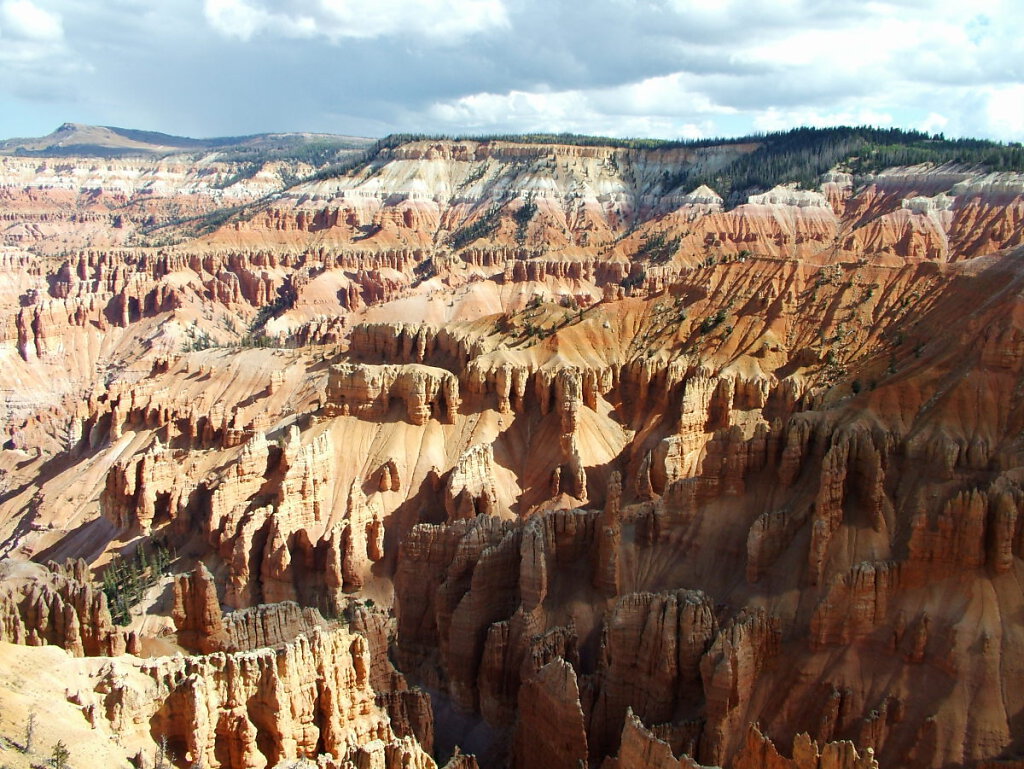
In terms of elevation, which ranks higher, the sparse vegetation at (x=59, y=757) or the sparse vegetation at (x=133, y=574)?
the sparse vegetation at (x=59, y=757)

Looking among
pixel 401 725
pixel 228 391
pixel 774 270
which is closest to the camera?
pixel 401 725

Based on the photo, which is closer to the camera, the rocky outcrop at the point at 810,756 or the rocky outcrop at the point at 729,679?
the rocky outcrop at the point at 810,756

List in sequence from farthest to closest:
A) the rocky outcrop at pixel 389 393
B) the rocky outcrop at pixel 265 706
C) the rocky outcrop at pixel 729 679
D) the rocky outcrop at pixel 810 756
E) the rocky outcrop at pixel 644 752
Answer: the rocky outcrop at pixel 389 393
the rocky outcrop at pixel 729 679
the rocky outcrop at pixel 644 752
the rocky outcrop at pixel 810 756
the rocky outcrop at pixel 265 706

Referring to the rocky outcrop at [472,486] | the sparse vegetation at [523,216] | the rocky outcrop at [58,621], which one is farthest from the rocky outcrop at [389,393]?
the sparse vegetation at [523,216]

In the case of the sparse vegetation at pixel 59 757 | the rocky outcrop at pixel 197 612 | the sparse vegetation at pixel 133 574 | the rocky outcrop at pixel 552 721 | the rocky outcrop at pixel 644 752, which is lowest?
the sparse vegetation at pixel 133 574

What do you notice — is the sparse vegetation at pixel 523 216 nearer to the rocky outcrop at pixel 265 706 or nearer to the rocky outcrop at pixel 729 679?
the rocky outcrop at pixel 729 679

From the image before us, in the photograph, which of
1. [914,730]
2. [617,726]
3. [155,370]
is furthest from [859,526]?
[155,370]

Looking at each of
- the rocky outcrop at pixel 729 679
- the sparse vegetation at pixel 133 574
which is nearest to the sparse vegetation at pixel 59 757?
the rocky outcrop at pixel 729 679

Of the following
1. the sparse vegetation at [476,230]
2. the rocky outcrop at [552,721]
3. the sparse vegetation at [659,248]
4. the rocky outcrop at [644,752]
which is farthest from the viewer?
the sparse vegetation at [476,230]

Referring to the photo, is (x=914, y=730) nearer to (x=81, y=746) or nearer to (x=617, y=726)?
(x=617, y=726)
